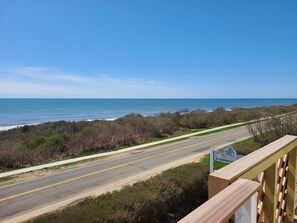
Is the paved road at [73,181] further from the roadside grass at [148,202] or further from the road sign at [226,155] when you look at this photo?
the road sign at [226,155]

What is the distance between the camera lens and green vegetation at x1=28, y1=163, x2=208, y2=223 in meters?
5.22

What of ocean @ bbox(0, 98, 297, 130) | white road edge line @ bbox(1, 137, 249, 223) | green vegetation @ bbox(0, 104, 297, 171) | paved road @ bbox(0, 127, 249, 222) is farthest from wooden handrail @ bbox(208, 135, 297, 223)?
ocean @ bbox(0, 98, 297, 130)

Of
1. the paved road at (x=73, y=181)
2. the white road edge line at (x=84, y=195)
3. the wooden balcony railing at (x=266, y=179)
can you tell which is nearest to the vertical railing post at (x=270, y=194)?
the wooden balcony railing at (x=266, y=179)

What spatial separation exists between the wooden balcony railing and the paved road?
755 centimetres

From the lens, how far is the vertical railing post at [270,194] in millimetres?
2006

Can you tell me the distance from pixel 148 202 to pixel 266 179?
4.53 m

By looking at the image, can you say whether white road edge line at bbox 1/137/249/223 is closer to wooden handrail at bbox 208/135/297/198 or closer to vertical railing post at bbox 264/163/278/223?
vertical railing post at bbox 264/163/278/223

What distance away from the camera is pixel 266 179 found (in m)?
2.03

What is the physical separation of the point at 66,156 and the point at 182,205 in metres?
10.9

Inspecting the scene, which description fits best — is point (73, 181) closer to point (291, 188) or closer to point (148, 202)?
point (148, 202)

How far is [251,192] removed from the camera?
128 centimetres

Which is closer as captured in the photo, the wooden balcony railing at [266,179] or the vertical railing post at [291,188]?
the wooden balcony railing at [266,179]

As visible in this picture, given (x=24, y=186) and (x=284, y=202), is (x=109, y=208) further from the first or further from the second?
(x=24, y=186)

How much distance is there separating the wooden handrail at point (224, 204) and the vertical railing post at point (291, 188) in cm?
167
